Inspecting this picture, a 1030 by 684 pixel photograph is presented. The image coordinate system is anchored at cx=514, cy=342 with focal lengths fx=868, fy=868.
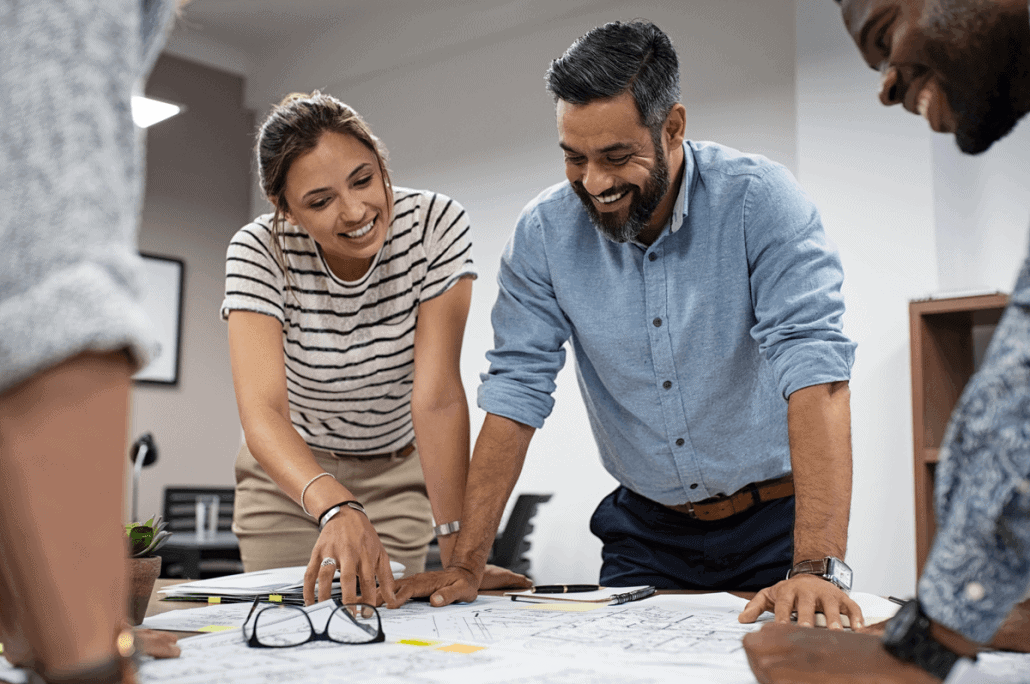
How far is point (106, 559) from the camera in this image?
46cm

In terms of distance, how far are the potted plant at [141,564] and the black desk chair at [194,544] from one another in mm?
2499

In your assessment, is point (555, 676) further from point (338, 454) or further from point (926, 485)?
point (926, 485)

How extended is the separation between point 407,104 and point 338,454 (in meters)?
3.55

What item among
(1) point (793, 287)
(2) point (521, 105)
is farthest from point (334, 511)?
(2) point (521, 105)

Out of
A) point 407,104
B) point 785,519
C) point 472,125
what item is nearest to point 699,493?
point 785,519

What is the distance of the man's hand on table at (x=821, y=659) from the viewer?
615 millimetres

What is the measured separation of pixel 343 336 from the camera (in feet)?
5.81

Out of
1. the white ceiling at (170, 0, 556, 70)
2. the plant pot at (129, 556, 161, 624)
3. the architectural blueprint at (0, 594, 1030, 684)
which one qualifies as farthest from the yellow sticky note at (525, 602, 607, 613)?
the white ceiling at (170, 0, 556, 70)

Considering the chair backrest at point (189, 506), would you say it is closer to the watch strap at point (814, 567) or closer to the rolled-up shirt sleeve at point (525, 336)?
the rolled-up shirt sleeve at point (525, 336)

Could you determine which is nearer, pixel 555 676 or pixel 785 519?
pixel 555 676

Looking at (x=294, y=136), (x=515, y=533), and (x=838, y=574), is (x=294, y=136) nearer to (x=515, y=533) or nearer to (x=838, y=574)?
(x=838, y=574)

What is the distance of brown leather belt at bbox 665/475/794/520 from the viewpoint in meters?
1.63

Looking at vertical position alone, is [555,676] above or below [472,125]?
below

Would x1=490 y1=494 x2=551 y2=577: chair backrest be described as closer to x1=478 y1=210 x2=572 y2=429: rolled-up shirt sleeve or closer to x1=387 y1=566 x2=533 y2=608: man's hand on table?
x1=478 y1=210 x2=572 y2=429: rolled-up shirt sleeve
